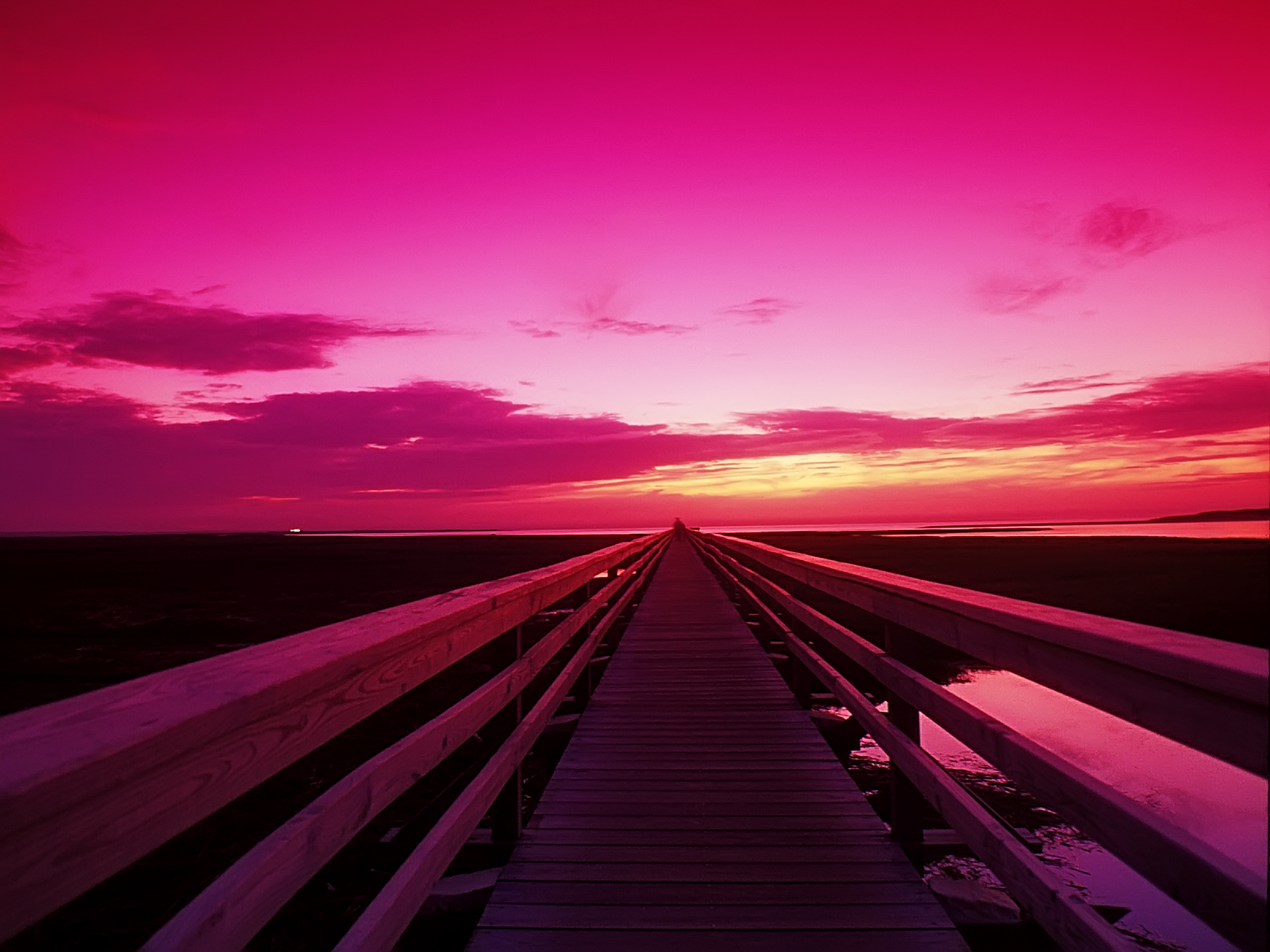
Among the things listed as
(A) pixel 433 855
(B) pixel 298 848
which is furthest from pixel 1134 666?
(A) pixel 433 855

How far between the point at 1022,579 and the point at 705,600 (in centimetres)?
Result: 2137

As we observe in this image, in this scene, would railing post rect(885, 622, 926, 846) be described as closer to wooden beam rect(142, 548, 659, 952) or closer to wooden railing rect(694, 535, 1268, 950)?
wooden railing rect(694, 535, 1268, 950)

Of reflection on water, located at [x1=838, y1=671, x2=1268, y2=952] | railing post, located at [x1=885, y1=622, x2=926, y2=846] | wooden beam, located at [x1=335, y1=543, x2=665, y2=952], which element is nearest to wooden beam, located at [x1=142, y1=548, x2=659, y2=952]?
wooden beam, located at [x1=335, y1=543, x2=665, y2=952]

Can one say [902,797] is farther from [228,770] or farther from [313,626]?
[313,626]

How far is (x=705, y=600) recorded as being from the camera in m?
12.6

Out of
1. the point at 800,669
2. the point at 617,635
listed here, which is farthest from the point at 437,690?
the point at 800,669

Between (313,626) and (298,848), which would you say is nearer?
(298,848)

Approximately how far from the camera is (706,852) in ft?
10.5

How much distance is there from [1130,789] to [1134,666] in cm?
716

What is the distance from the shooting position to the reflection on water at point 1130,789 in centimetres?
425

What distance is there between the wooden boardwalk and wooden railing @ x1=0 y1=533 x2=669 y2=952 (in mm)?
650

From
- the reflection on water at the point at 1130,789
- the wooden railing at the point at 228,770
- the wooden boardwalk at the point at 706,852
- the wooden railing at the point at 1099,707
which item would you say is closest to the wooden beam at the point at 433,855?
Answer: the wooden railing at the point at 228,770

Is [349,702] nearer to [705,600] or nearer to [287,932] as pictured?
[287,932]

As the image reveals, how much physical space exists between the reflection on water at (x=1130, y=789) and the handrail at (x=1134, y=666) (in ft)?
6.04
